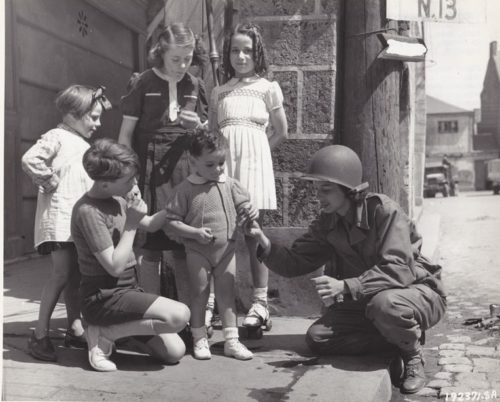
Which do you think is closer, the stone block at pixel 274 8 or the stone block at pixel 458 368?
the stone block at pixel 458 368

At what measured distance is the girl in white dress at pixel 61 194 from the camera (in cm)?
336

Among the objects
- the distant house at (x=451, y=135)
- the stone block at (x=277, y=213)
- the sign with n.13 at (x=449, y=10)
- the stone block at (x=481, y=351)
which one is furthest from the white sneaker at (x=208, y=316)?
the distant house at (x=451, y=135)

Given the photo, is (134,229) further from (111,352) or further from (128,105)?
(128,105)

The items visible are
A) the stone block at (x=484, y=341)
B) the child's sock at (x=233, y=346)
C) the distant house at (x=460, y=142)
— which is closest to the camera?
the child's sock at (x=233, y=346)

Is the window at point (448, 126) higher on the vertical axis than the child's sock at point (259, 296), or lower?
higher

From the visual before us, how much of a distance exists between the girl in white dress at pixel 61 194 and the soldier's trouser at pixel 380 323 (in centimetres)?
127

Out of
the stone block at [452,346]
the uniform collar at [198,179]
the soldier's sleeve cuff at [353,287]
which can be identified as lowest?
the stone block at [452,346]

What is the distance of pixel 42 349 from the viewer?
10.8ft

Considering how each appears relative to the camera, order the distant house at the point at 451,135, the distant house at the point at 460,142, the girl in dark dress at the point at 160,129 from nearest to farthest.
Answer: the girl in dark dress at the point at 160,129, the distant house at the point at 460,142, the distant house at the point at 451,135

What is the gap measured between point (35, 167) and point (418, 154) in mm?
11632

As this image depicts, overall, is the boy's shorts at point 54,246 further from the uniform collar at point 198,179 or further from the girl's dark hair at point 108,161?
the uniform collar at point 198,179

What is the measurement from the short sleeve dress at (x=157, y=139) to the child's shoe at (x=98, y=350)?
1.99ft

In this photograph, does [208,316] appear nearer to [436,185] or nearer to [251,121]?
[251,121]

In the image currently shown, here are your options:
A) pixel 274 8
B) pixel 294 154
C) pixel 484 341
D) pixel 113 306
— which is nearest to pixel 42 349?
pixel 113 306
